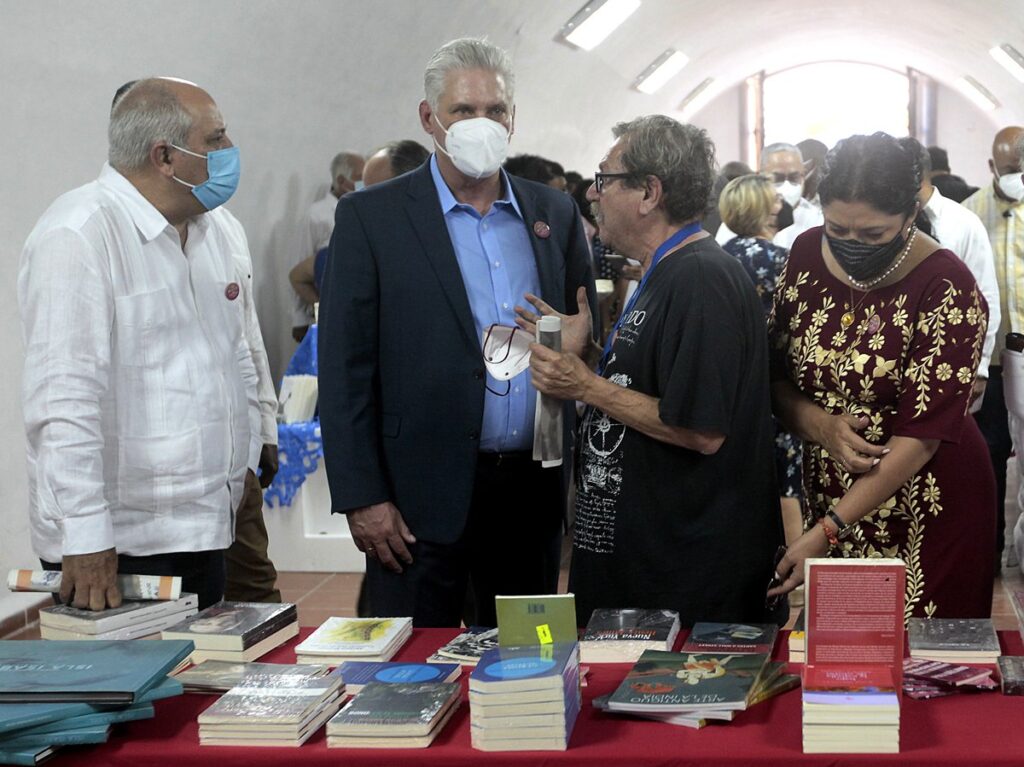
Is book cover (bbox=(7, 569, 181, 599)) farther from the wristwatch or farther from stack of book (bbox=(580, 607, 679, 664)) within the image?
the wristwatch

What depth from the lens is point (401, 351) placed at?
291 cm

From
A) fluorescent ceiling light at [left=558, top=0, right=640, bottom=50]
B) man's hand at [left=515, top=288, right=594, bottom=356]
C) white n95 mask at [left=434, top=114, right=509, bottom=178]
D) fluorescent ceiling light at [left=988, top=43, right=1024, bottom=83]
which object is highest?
fluorescent ceiling light at [left=988, top=43, right=1024, bottom=83]

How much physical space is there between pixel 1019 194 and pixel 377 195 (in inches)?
135

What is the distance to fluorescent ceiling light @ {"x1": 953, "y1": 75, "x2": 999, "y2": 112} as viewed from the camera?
19672 millimetres

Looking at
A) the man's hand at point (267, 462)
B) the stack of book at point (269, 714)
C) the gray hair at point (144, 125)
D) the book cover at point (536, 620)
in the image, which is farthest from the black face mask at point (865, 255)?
the man's hand at point (267, 462)

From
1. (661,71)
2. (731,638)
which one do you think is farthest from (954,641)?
(661,71)

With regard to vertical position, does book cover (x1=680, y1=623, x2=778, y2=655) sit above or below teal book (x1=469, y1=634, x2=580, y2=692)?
below

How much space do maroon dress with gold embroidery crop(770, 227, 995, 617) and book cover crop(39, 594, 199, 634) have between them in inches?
55.1

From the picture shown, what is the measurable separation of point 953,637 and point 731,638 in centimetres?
39

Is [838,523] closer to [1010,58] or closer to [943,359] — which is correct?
[943,359]

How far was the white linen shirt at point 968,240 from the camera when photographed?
484cm

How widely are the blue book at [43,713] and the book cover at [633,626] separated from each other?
0.79 m

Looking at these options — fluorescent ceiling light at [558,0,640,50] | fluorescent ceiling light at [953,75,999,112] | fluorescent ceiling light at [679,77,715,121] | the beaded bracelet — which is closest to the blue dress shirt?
the beaded bracelet

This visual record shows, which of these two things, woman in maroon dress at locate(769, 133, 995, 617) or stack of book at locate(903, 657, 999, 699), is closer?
stack of book at locate(903, 657, 999, 699)
